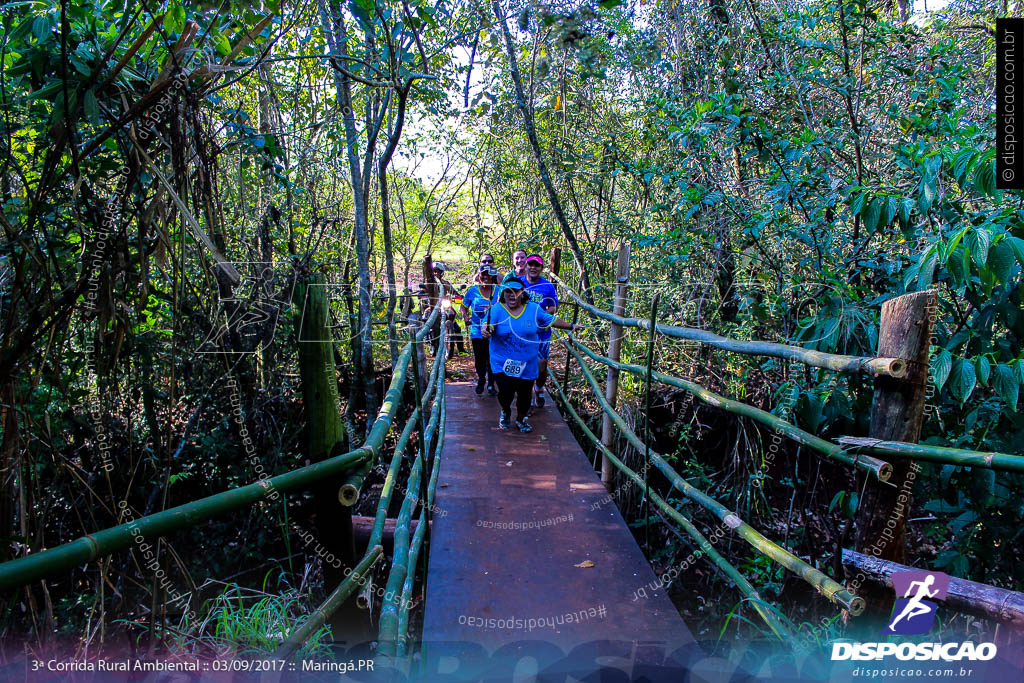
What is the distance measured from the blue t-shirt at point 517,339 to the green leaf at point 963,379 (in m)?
2.38

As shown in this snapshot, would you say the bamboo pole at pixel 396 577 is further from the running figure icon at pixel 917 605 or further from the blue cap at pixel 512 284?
the blue cap at pixel 512 284

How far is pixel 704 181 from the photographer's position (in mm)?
4590

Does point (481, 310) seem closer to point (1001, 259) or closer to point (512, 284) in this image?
point (512, 284)

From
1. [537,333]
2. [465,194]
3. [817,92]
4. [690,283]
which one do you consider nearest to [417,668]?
[537,333]

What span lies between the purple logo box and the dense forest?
143 mm

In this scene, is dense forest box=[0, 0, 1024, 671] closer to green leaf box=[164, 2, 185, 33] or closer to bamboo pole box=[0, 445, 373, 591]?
green leaf box=[164, 2, 185, 33]

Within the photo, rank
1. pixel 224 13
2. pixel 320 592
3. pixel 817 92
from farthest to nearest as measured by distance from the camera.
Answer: pixel 817 92, pixel 320 592, pixel 224 13

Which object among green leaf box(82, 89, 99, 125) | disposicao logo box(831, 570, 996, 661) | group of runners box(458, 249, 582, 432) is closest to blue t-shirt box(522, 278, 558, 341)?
group of runners box(458, 249, 582, 432)

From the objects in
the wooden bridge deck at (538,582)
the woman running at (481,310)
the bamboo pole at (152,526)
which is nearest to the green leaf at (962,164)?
the wooden bridge deck at (538,582)

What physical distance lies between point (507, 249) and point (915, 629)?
738 cm

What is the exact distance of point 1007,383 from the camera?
2.03 meters

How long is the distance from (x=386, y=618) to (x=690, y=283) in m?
4.35

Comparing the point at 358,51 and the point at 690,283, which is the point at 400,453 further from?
the point at 358,51

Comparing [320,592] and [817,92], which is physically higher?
[817,92]
